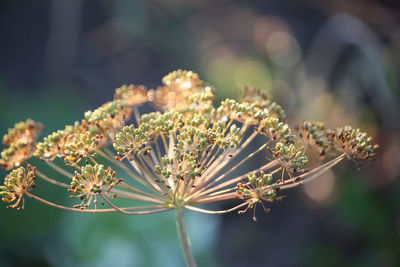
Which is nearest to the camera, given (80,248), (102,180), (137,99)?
(102,180)

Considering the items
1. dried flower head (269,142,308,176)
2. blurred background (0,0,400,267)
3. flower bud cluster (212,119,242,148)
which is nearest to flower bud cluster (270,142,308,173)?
dried flower head (269,142,308,176)

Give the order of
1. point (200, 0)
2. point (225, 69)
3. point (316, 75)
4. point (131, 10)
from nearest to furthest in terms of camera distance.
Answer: point (316, 75), point (225, 69), point (131, 10), point (200, 0)

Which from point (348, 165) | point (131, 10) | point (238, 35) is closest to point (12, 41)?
point (131, 10)

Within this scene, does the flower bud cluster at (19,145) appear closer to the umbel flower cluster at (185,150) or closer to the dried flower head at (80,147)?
the umbel flower cluster at (185,150)

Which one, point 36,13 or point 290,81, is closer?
point 290,81

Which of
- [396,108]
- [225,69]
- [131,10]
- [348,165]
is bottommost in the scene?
[348,165]

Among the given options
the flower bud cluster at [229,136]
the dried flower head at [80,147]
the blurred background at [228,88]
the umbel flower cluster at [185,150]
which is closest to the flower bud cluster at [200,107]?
the umbel flower cluster at [185,150]

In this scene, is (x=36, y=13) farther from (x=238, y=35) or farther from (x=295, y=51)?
(x=295, y=51)

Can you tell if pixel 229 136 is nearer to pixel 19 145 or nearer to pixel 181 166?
pixel 181 166
